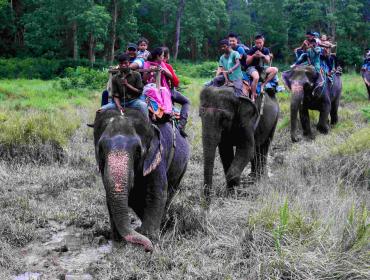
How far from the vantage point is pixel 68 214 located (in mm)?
7148

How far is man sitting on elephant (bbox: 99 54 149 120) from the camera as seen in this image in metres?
5.51

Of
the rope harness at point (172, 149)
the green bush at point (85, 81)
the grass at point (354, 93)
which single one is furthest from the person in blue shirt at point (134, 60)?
the green bush at point (85, 81)

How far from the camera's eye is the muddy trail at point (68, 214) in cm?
548

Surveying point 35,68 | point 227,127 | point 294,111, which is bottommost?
point 35,68

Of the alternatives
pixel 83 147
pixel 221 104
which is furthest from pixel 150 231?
pixel 83 147

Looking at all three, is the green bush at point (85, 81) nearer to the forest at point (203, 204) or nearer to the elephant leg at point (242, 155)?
the forest at point (203, 204)

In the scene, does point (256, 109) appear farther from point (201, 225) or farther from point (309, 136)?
point (309, 136)


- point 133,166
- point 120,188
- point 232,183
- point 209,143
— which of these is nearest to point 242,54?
point 209,143

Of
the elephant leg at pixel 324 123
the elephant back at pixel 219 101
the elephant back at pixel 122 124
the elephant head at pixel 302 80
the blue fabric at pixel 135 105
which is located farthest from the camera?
the elephant leg at pixel 324 123

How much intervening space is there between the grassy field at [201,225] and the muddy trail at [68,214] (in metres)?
0.01

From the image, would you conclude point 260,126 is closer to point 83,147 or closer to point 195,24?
point 83,147

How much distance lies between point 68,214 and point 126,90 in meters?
2.30

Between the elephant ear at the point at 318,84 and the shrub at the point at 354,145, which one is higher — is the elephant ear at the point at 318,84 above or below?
above

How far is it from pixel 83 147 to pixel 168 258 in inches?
234
